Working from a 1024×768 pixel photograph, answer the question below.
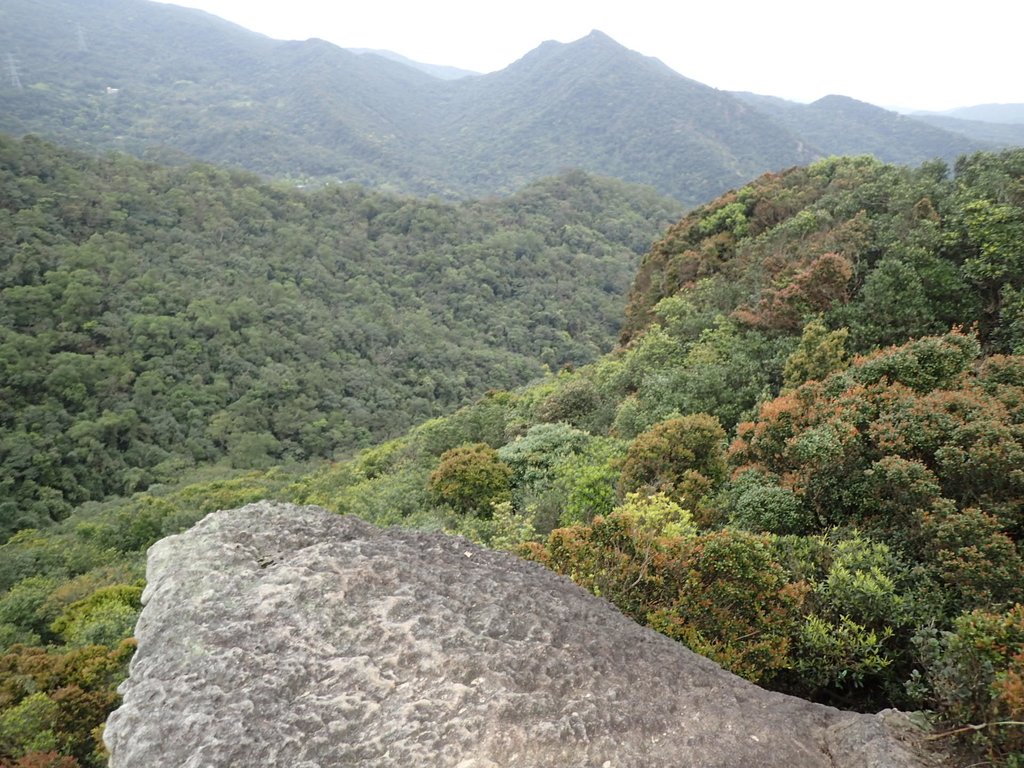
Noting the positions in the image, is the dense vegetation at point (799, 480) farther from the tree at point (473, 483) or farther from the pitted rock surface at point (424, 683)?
the pitted rock surface at point (424, 683)

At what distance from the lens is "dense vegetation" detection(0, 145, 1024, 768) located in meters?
4.99

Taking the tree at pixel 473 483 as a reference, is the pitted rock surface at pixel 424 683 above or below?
above

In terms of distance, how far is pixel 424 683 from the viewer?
12.3ft

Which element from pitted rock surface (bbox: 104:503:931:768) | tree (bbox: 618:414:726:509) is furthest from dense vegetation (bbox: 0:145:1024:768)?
pitted rock surface (bbox: 104:503:931:768)

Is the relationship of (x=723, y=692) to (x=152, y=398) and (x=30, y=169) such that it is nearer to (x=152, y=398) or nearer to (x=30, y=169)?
(x=152, y=398)

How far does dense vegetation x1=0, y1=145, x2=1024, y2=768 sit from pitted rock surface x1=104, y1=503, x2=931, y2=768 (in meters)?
1.06

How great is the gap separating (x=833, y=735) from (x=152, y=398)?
5342 centimetres

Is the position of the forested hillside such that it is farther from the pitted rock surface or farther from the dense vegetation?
the pitted rock surface

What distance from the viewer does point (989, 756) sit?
3.14 meters

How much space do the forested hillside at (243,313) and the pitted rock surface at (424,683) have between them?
41.6 metres

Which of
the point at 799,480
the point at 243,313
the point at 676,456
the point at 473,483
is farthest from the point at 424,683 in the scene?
the point at 243,313

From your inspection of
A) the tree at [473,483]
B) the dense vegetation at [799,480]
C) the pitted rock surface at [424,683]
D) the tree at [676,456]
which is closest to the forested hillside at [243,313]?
the dense vegetation at [799,480]

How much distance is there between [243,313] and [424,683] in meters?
61.6

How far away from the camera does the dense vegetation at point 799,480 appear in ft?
16.4
